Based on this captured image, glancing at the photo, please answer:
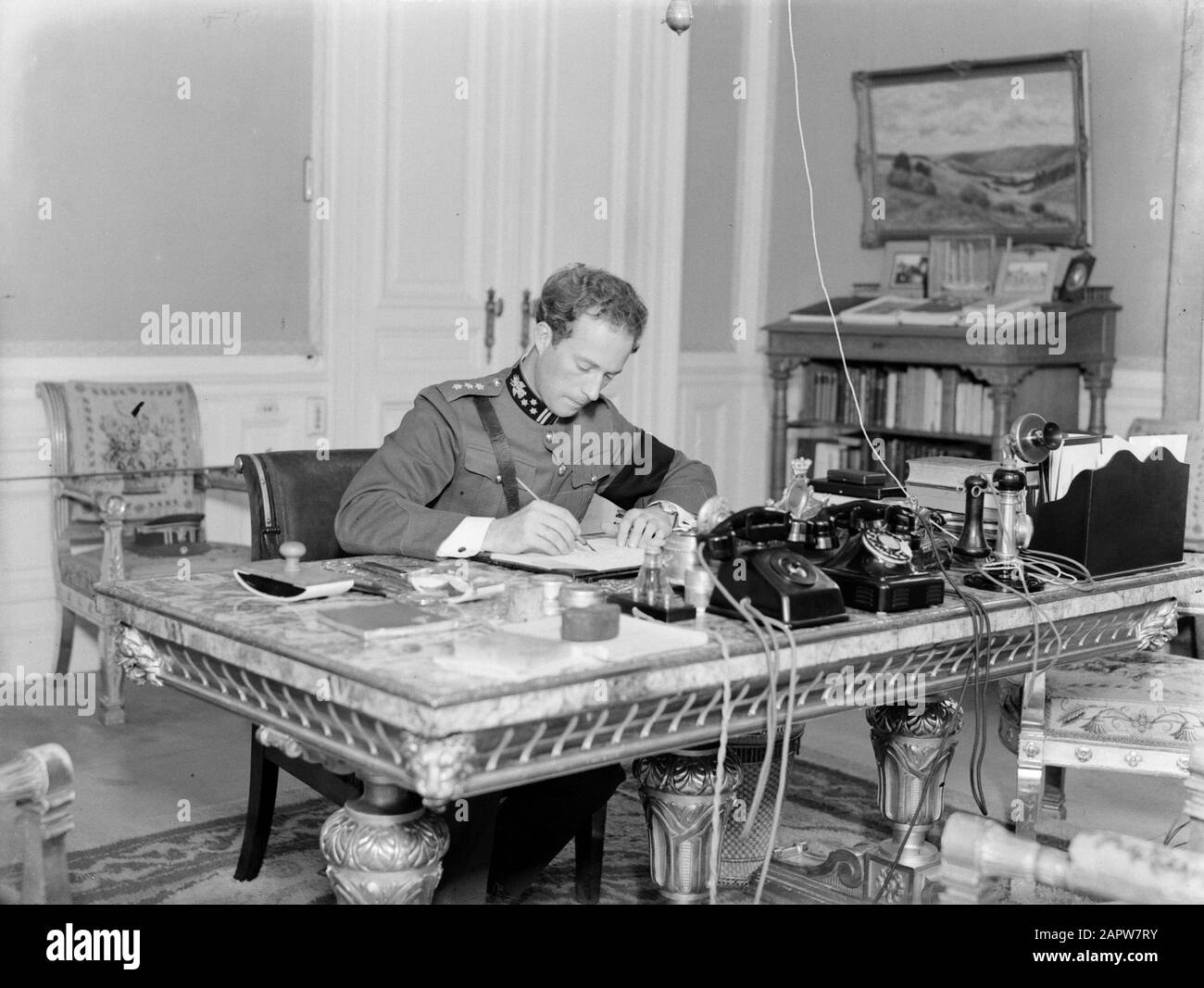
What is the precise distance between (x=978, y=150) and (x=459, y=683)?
5058mm

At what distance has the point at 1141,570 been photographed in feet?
8.90

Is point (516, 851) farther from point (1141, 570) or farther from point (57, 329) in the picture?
point (57, 329)

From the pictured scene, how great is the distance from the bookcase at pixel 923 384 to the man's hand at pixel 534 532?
9.64 feet

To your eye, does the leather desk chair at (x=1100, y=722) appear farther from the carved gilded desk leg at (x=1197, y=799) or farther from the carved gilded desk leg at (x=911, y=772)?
the carved gilded desk leg at (x=1197, y=799)

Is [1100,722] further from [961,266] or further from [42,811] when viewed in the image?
[961,266]

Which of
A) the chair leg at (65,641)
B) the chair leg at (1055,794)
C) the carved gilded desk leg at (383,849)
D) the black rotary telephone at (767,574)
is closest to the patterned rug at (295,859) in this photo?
the chair leg at (1055,794)

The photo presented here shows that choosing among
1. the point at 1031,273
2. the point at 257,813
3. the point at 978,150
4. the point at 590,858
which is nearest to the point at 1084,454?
the point at 590,858

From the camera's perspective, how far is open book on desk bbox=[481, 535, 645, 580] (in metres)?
2.51

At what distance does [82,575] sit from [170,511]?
434mm

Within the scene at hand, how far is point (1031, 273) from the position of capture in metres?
5.84

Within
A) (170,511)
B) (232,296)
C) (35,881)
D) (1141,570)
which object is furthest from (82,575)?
(1141,570)

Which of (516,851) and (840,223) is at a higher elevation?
(840,223)

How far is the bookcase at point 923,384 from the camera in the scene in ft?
18.4

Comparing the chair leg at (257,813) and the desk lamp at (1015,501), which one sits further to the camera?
the chair leg at (257,813)
